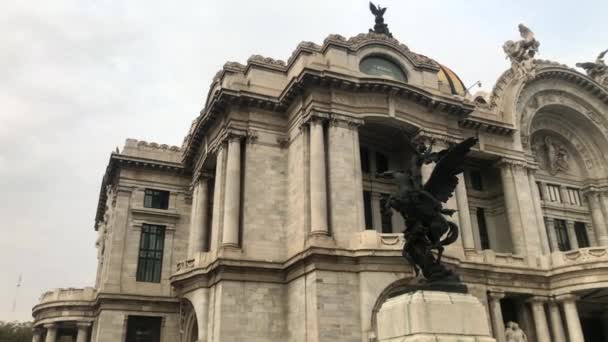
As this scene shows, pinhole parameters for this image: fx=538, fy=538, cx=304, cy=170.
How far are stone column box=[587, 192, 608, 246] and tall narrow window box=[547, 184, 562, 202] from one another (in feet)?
8.35

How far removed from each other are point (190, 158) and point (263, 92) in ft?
32.5

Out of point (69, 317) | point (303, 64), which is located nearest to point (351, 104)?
point (303, 64)

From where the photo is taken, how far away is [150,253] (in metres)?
37.8

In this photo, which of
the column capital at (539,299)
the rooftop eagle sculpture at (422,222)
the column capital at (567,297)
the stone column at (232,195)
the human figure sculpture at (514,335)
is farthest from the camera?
the column capital at (539,299)

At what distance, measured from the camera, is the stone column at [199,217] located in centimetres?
3444

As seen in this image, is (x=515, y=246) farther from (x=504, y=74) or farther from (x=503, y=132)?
(x=504, y=74)

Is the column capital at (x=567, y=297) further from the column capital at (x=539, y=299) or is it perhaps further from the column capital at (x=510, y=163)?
the column capital at (x=510, y=163)

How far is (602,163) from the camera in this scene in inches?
1554

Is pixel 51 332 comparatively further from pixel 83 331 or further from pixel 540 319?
pixel 540 319

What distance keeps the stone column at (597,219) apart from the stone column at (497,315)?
1192cm

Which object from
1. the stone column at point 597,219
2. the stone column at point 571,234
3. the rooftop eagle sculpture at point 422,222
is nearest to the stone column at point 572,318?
the stone column at point 571,234

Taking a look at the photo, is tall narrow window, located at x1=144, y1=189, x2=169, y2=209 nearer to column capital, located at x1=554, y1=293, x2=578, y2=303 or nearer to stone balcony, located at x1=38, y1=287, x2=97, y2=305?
stone balcony, located at x1=38, y1=287, x2=97, y2=305

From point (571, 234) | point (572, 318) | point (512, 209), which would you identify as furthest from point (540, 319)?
point (571, 234)

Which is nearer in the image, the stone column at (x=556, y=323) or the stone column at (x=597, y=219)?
the stone column at (x=556, y=323)
